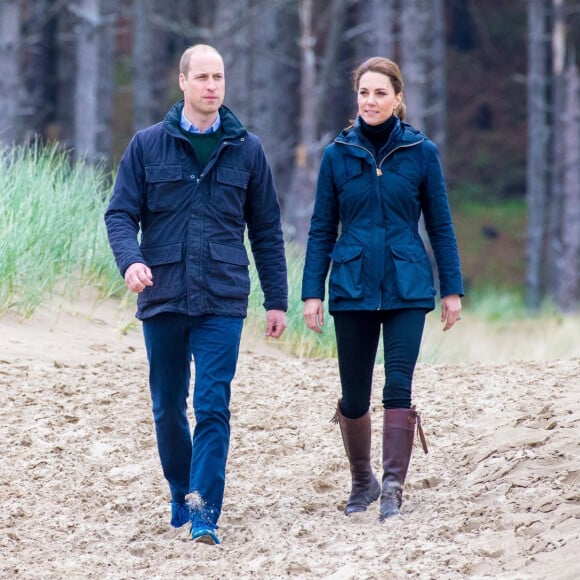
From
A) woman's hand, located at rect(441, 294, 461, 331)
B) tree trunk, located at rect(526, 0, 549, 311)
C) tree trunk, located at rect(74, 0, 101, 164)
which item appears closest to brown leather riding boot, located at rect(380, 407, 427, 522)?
woman's hand, located at rect(441, 294, 461, 331)

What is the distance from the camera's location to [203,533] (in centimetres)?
462

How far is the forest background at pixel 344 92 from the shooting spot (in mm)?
16547

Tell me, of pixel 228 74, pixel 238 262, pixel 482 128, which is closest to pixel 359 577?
pixel 238 262

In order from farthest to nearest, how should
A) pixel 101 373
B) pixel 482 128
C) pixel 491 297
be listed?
pixel 482 128 → pixel 491 297 → pixel 101 373

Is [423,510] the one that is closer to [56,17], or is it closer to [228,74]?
[228,74]

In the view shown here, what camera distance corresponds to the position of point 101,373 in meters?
6.98

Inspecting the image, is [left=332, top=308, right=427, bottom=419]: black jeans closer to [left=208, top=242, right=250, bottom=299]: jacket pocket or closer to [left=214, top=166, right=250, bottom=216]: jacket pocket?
[left=208, top=242, right=250, bottom=299]: jacket pocket

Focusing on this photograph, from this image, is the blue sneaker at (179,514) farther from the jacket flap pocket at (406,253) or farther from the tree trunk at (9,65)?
the tree trunk at (9,65)

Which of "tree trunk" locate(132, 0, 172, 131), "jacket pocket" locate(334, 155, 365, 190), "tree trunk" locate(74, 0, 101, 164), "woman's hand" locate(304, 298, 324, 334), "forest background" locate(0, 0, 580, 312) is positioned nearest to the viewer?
"jacket pocket" locate(334, 155, 365, 190)

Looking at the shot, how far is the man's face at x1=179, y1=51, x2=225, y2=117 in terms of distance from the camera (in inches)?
180

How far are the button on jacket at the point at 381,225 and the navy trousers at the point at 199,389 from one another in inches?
19.1

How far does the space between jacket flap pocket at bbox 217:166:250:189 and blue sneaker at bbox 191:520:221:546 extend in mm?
1362

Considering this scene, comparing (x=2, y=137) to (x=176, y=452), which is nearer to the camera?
(x=176, y=452)

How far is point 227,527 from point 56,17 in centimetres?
1734
